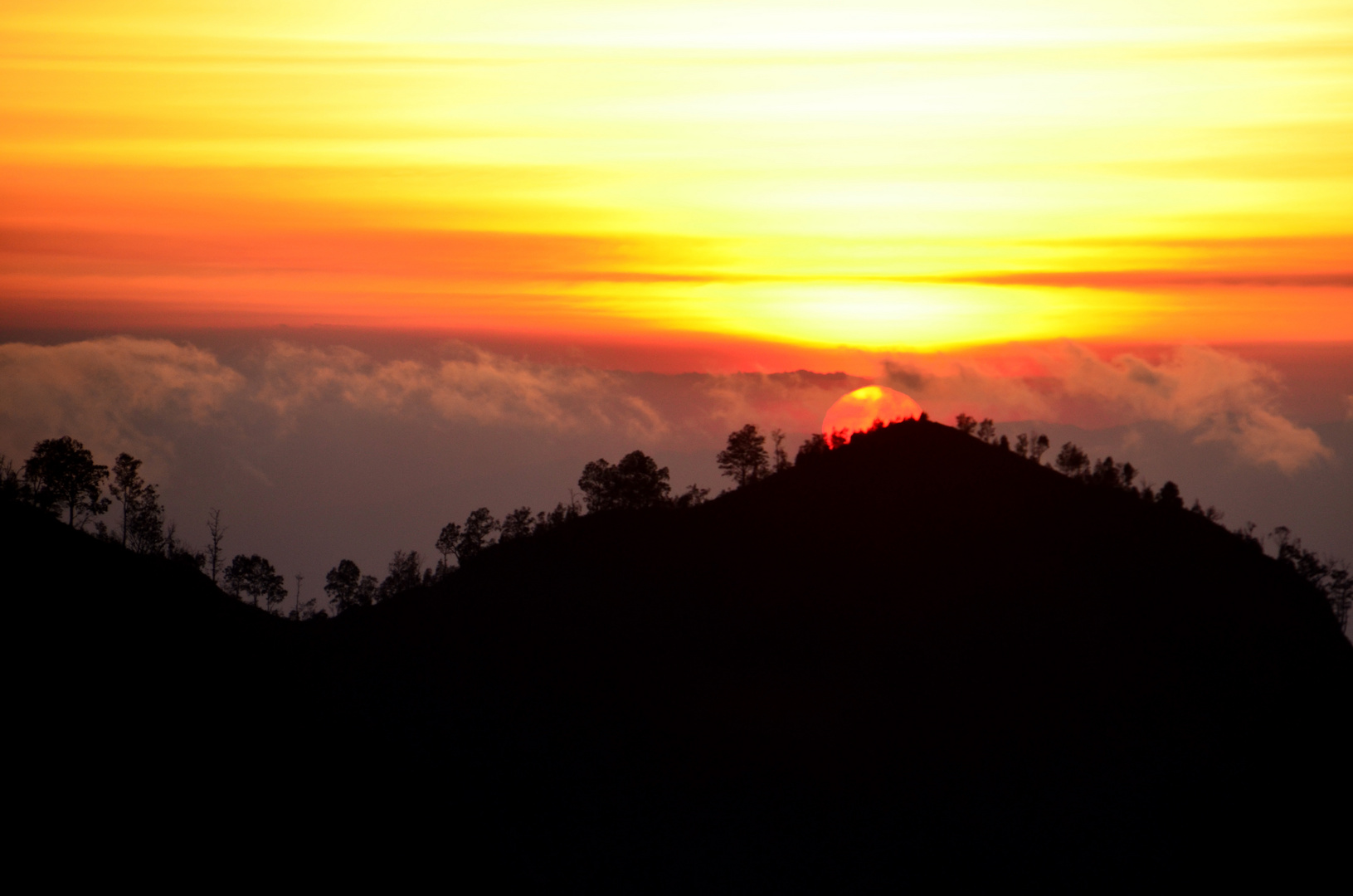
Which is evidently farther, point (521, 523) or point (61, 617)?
point (521, 523)

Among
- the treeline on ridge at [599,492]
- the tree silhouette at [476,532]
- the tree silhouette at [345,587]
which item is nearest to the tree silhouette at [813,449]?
the treeline on ridge at [599,492]

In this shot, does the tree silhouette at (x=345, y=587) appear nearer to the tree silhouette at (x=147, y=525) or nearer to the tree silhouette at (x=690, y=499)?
the tree silhouette at (x=147, y=525)

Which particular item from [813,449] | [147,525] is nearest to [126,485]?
[147,525]

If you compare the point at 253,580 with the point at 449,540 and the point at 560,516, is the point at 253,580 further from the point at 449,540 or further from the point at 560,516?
the point at 560,516

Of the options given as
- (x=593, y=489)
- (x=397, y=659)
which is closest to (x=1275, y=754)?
(x=397, y=659)

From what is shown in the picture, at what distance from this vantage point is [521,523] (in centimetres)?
17238

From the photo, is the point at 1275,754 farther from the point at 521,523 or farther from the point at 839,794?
the point at 521,523

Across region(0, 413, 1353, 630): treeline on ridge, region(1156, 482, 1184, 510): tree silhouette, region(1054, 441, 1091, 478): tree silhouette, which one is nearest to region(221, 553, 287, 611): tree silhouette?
region(0, 413, 1353, 630): treeline on ridge

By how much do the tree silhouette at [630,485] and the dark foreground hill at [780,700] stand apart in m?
41.2

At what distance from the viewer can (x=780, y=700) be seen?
66875 millimetres

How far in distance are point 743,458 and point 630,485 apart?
51.8 ft

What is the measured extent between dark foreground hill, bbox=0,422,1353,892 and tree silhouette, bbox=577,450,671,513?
41.2m

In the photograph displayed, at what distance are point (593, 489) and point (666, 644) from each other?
6386cm

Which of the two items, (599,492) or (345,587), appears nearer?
(599,492)
